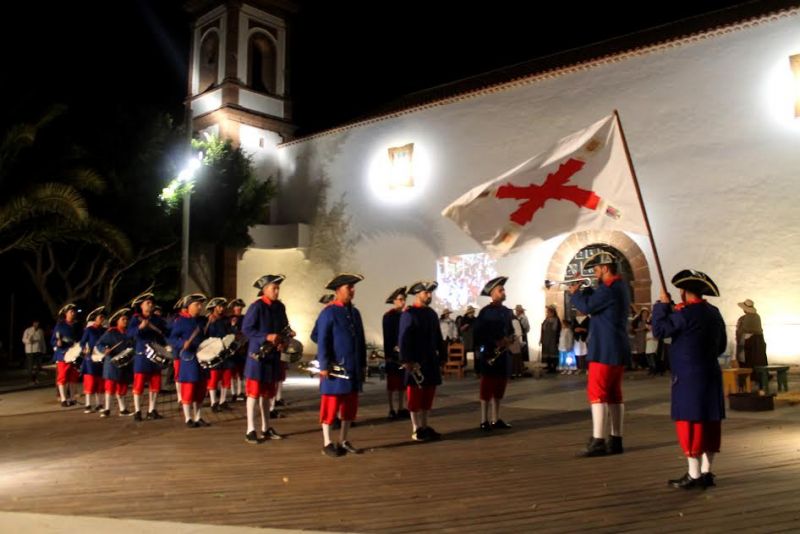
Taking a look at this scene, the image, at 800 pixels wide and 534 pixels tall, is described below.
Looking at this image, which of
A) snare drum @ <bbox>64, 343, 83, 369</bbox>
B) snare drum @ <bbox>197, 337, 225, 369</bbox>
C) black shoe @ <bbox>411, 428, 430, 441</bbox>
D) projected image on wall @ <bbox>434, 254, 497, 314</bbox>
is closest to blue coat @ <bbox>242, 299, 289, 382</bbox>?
snare drum @ <bbox>197, 337, 225, 369</bbox>

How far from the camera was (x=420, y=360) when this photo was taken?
28.7 feet

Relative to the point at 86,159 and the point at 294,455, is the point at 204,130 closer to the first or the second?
the point at 86,159

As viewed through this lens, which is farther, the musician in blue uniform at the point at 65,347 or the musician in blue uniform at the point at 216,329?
the musician in blue uniform at the point at 65,347

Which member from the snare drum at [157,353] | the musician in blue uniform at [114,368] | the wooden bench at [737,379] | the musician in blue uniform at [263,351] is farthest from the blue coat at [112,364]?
the wooden bench at [737,379]

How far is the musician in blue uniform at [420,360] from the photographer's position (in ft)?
28.3

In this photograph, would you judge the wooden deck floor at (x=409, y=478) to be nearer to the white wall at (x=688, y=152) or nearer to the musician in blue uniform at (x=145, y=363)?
the musician in blue uniform at (x=145, y=363)

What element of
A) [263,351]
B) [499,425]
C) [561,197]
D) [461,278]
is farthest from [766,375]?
[461,278]

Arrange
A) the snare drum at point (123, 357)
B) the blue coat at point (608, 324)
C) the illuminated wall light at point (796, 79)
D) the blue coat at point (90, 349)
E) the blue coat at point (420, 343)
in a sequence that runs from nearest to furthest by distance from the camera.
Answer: the blue coat at point (608, 324) → the blue coat at point (420, 343) → the snare drum at point (123, 357) → the blue coat at point (90, 349) → the illuminated wall light at point (796, 79)

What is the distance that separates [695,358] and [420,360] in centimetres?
361

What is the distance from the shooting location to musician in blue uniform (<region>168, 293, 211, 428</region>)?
1006cm

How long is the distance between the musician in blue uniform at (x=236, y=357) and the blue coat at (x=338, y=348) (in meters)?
4.49

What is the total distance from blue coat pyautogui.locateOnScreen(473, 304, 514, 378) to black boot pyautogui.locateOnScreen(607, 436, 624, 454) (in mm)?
1942

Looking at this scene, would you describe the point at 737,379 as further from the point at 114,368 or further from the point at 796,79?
the point at 114,368

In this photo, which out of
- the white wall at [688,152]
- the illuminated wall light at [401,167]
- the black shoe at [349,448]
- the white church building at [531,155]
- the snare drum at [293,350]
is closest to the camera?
the black shoe at [349,448]
